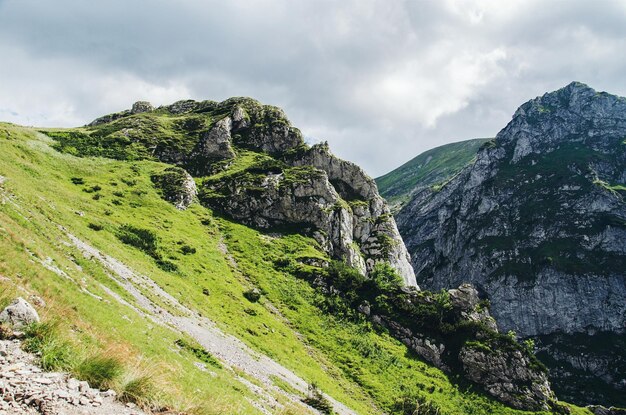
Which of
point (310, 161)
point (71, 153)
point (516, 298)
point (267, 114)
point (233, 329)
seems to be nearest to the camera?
point (233, 329)

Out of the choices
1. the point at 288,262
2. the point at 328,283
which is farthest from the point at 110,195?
the point at 328,283

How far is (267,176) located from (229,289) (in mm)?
61026

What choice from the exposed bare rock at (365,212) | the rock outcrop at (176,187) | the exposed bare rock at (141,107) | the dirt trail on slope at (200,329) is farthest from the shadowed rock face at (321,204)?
the exposed bare rock at (141,107)

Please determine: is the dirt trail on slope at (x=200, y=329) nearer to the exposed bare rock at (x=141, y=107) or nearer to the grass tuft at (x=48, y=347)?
the grass tuft at (x=48, y=347)

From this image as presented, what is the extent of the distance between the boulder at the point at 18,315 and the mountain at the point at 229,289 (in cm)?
36

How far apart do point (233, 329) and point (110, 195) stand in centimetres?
5009

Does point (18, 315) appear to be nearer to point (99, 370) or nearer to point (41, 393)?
point (99, 370)

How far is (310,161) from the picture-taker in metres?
138

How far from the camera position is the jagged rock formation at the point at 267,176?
349 feet

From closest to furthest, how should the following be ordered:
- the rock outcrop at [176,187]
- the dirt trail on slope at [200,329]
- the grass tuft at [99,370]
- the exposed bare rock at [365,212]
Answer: the grass tuft at [99,370], the dirt trail on slope at [200,329], the rock outcrop at [176,187], the exposed bare rock at [365,212]

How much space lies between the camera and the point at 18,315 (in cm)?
999

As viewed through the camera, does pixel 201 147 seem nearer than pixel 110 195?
No

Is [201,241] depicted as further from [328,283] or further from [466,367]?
[466,367]

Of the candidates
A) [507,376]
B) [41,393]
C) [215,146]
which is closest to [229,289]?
[507,376]
